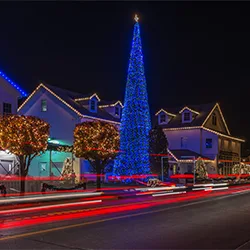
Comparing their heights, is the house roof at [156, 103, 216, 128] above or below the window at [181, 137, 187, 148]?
above

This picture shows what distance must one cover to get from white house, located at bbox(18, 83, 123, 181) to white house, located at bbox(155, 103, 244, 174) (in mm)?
10920

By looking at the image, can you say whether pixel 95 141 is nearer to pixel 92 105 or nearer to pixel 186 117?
pixel 92 105

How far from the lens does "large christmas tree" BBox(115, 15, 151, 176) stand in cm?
3102

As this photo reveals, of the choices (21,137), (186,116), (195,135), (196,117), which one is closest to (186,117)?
(186,116)

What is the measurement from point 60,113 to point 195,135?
18343 mm

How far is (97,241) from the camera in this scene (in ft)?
28.5

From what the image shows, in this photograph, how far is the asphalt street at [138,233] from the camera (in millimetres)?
8234

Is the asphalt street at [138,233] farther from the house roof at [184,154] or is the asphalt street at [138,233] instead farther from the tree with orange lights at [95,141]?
the house roof at [184,154]

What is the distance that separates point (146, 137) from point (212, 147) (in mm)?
18727

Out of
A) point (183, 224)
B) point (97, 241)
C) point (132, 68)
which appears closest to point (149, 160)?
point (132, 68)

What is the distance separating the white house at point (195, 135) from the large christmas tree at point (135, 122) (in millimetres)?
14301

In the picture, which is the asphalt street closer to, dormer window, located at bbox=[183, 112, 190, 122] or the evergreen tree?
the evergreen tree

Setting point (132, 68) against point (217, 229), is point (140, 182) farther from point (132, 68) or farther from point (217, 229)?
point (217, 229)

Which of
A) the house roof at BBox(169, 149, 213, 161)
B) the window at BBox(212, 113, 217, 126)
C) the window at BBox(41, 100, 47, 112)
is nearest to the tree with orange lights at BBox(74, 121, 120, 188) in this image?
the window at BBox(41, 100, 47, 112)
